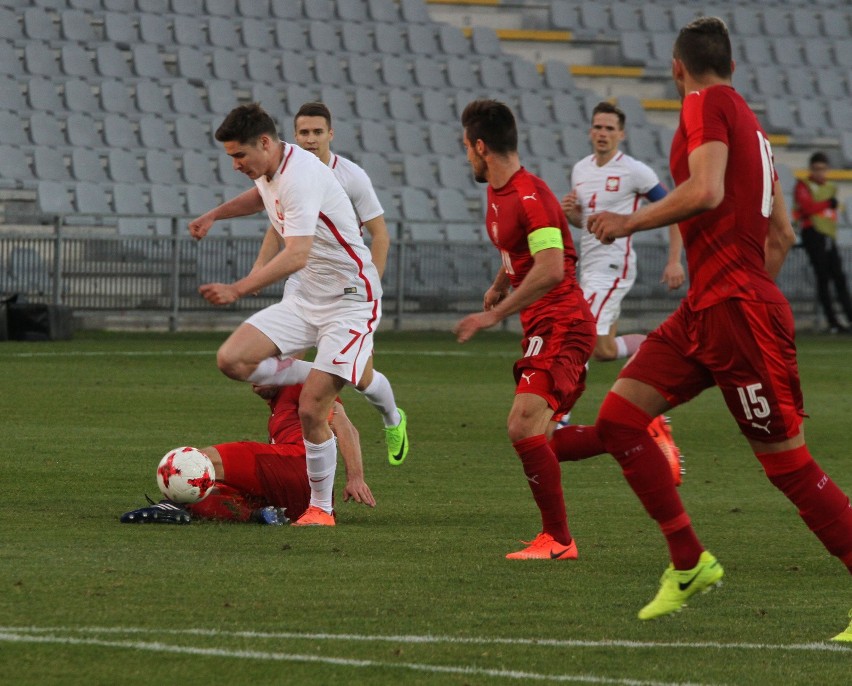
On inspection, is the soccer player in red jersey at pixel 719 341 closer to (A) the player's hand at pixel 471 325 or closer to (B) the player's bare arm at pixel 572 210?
(A) the player's hand at pixel 471 325

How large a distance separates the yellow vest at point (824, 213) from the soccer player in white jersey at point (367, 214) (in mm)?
14154

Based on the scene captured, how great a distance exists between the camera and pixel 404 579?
597 centimetres

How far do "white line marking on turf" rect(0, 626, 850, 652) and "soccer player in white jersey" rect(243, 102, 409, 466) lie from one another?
379 centimetres

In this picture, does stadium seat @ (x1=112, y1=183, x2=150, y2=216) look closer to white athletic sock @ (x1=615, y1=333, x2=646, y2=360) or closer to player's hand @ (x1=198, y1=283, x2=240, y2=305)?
white athletic sock @ (x1=615, y1=333, x2=646, y2=360)

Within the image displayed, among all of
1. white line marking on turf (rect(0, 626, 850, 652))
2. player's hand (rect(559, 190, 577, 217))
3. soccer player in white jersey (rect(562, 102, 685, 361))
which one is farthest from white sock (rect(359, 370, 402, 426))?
white line marking on turf (rect(0, 626, 850, 652))

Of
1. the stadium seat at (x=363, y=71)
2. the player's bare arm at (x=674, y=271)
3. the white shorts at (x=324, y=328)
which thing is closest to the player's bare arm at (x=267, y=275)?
the white shorts at (x=324, y=328)

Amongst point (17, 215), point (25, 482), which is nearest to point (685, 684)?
point (25, 482)

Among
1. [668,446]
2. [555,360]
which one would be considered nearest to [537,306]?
[555,360]

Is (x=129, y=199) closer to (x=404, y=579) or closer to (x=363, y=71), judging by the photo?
(x=363, y=71)

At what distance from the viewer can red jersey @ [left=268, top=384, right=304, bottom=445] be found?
7.92 meters

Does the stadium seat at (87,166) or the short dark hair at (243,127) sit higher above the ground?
the stadium seat at (87,166)

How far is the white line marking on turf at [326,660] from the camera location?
4.44 m

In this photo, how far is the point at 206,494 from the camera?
7320 mm

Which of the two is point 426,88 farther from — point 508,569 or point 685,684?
point 685,684
